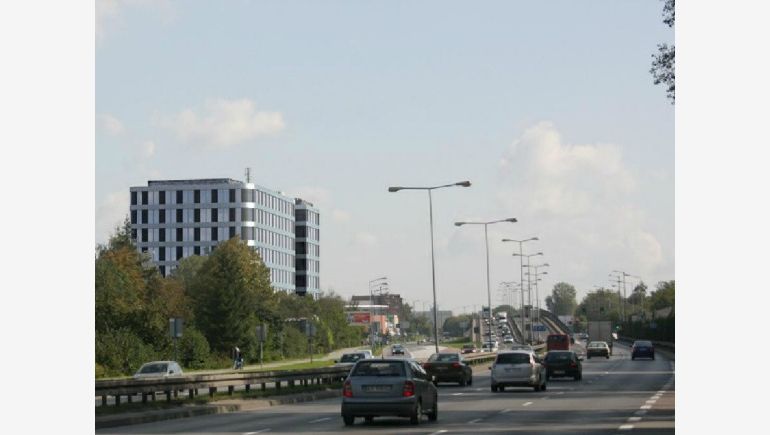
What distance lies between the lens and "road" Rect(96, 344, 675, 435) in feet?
93.0

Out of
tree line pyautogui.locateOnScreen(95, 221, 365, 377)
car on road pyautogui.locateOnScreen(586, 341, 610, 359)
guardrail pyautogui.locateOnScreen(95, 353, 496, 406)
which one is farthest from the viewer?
car on road pyautogui.locateOnScreen(586, 341, 610, 359)

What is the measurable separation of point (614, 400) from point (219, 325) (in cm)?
7709

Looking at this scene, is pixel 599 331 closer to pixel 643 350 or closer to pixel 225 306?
pixel 643 350

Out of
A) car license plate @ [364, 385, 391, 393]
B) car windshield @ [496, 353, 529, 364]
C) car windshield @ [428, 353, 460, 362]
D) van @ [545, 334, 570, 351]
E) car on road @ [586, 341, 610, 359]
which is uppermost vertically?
car license plate @ [364, 385, 391, 393]

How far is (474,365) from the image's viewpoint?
90.8 meters

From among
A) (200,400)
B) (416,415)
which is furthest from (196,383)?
(416,415)

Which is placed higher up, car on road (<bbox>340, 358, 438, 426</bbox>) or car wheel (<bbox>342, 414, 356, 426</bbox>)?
car on road (<bbox>340, 358, 438, 426</bbox>)

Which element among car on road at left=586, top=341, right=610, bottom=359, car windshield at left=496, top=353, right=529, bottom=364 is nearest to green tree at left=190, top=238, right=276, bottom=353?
car on road at left=586, top=341, right=610, bottom=359

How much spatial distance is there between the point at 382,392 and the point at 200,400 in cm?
1192

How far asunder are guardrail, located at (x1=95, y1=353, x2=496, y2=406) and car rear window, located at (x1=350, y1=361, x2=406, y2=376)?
8.05m

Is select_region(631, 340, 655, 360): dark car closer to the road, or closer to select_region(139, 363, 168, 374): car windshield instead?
select_region(139, 363, 168, 374): car windshield

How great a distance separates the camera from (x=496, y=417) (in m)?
32.7
